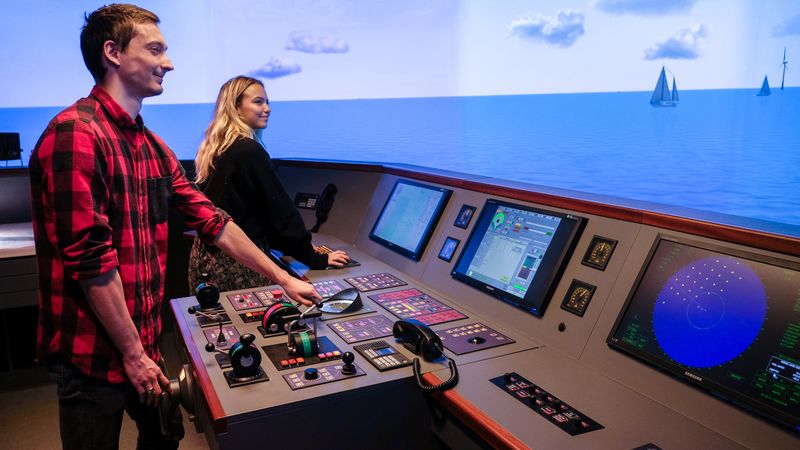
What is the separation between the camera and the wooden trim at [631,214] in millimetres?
1145

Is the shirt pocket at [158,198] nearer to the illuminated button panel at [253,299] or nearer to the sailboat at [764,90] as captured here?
the illuminated button panel at [253,299]

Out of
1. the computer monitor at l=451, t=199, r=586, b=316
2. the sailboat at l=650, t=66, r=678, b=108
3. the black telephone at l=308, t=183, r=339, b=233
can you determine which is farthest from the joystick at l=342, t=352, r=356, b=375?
the sailboat at l=650, t=66, r=678, b=108

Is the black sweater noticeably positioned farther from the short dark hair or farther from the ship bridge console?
the short dark hair

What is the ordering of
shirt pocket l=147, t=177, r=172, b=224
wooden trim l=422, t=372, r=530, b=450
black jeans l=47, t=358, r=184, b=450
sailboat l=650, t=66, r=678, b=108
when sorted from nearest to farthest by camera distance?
wooden trim l=422, t=372, r=530, b=450, black jeans l=47, t=358, r=184, b=450, shirt pocket l=147, t=177, r=172, b=224, sailboat l=650, t=66, r=678, b=108

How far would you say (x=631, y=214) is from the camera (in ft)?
4.77

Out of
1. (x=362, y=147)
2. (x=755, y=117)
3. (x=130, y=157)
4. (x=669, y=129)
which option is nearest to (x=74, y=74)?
(x=362, y=147)

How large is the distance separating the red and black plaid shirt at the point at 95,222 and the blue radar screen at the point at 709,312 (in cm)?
117

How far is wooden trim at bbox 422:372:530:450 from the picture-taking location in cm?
104

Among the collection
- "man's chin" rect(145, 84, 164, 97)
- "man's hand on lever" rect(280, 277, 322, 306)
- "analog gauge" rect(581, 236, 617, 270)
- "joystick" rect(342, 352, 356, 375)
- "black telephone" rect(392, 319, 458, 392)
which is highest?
"analog gauge" rect(581, 236, 617, 270)

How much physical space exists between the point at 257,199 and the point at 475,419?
4.43ft

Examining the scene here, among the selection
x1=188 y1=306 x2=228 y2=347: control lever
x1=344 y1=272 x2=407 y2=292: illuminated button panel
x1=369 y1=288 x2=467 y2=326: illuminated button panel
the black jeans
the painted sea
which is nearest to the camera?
the black jeans

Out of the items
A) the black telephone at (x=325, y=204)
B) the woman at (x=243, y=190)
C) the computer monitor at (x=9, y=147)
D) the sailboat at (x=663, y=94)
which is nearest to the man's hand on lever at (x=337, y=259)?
the woman at (x=243, y=190)


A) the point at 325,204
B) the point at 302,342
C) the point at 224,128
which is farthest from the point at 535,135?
the point at 302,342

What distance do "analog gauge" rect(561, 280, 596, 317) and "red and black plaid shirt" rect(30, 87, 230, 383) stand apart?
1.04 metres
